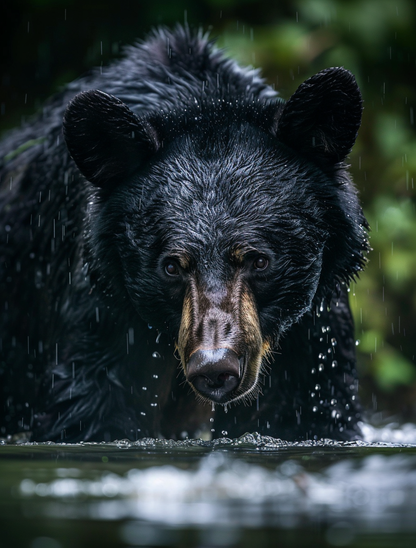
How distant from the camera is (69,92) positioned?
5.12 m

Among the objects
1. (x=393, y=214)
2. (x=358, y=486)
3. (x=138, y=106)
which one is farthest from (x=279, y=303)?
(x=393, y=214)

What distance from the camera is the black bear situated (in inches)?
142

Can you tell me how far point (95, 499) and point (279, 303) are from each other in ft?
5.90

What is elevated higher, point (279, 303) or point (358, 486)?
point (279, 303)

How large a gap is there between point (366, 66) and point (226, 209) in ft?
13.7

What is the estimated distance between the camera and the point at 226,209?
3691 millimetres

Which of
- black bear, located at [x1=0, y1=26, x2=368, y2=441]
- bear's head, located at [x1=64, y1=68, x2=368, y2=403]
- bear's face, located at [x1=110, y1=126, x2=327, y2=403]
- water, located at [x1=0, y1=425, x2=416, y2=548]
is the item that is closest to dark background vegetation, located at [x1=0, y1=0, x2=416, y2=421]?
black bear, located at [x1=0, y1=26, x2=368, y2=441]

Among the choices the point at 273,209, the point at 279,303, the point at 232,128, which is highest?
the point at 232,128

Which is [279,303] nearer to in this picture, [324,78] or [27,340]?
[324,78]

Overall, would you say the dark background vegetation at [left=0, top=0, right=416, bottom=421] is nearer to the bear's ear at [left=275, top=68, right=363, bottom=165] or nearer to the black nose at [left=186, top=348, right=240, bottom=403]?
the bear's ear at [left=275, top=68, right=363, bottom=165]

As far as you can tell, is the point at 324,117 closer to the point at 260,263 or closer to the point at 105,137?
the point at 260,263

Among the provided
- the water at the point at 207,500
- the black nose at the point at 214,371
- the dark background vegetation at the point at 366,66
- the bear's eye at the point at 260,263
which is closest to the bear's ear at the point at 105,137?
the bear's eye at the point at 260,263

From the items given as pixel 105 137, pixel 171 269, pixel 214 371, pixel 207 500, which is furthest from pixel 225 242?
pixel 207 500

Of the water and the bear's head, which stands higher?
the bear's head
